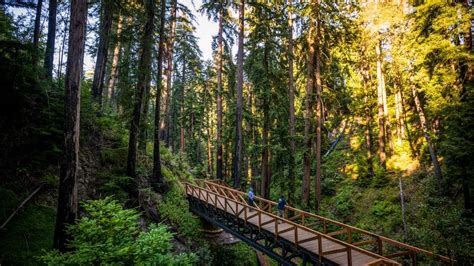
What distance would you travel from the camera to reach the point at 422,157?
699 inches

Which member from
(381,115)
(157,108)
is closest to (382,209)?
(381,115)

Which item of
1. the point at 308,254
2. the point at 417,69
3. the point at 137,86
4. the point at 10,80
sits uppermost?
the point at 417,69

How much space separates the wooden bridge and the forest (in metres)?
0.08

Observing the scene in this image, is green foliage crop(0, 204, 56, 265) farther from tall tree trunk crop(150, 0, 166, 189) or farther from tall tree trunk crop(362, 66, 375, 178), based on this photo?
tall tree trunk crop(362, 66, 375, 178)

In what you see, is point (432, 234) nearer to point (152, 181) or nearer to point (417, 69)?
point (417, 69)

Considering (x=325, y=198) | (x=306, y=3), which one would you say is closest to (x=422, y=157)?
(x=325, y=198)

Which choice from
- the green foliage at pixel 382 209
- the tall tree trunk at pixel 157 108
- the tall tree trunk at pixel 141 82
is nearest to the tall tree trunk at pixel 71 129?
the tall tree trunk at pixel 141 82

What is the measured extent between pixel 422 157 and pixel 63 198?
20483mm

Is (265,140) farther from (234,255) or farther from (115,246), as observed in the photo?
(115,246)

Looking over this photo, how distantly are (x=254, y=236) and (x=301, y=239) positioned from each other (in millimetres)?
3331

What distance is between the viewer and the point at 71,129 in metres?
6.69

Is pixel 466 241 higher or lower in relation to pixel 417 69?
lower

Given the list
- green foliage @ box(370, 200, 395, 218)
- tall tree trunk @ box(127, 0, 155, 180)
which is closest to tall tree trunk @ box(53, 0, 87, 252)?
tall tree trunk @ box(127, 0, 155, 180)

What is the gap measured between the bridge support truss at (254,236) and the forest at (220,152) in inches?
3.1
